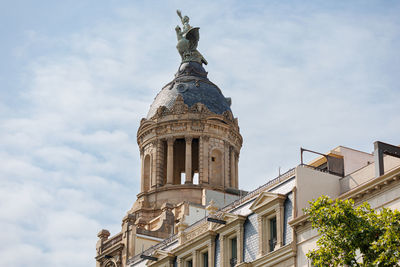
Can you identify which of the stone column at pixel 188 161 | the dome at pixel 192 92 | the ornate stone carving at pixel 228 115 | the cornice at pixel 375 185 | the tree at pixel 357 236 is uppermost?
the dome at pixel 192 92

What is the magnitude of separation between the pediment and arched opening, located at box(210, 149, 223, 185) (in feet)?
94.8

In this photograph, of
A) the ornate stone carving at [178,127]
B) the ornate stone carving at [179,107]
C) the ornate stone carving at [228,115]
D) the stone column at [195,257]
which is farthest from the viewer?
the ornate stone carving at [228,115]

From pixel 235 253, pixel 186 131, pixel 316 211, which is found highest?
pixel 186 131

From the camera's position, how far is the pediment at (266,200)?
53.5 metres

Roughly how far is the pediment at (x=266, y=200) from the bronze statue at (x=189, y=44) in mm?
38145

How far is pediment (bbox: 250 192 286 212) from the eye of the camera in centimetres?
5348

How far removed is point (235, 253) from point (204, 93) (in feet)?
107

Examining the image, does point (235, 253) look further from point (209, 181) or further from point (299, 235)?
point (209, 181)

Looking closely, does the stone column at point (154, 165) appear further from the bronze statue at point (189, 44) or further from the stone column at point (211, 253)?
the stone column at point (211, 253)

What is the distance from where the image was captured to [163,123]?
3378 inches

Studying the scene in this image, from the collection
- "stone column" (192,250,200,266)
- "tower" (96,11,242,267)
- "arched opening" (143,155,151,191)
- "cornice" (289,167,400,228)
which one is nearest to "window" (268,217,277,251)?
"cornice" (289,167,400,228)

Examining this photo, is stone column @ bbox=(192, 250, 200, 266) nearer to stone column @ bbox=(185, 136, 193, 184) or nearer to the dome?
stone column @ bbox=(185, 136, 193, 184)

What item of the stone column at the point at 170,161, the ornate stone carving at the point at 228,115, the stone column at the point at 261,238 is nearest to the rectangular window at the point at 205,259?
the stone column at the point at 261,238

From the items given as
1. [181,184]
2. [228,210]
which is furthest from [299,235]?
[181,184]
